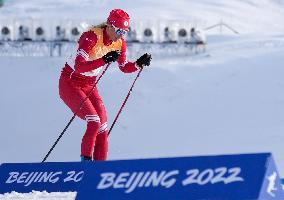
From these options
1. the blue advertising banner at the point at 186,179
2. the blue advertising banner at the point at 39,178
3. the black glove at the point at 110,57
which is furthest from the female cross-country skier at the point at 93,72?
the blue advertising banner at the point at 186,179

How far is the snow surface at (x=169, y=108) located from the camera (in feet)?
54.4

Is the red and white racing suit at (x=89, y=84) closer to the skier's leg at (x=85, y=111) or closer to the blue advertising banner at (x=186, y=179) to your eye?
the skier's leg at (x=85, y=111)

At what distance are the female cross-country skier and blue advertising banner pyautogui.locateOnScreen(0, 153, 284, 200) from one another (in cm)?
280

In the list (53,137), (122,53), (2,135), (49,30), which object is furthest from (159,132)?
(49,30)

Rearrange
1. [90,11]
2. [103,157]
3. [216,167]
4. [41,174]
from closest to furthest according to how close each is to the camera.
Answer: [216,167] < [41,174] < [103,157] < [90,11]

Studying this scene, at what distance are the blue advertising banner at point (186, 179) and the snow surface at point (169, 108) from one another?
845 centimetres

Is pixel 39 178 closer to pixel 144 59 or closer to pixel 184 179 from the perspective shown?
pixel 144 59

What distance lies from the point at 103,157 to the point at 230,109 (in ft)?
36.4

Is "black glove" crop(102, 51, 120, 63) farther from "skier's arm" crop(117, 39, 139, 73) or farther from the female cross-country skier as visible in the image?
"skier's arm" crop(117, 39, 139, 73)

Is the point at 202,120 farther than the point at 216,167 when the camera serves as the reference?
Yes

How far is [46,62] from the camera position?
74.5 ft

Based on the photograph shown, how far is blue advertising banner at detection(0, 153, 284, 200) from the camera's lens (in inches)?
159

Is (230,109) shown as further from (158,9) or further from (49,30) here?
(158,9)

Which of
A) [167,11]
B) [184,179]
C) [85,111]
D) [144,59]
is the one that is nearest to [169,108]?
[144,59]
